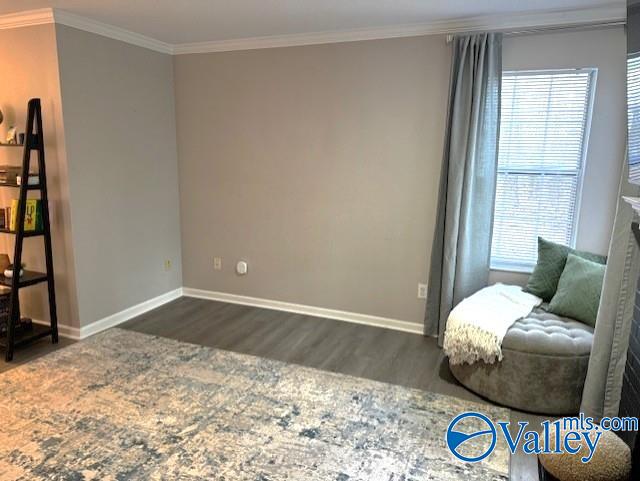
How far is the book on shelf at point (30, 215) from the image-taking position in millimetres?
3176

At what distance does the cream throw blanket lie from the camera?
263cm

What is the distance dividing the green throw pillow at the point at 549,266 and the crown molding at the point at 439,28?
1473mm

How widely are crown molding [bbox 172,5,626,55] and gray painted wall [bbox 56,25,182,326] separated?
654 mm

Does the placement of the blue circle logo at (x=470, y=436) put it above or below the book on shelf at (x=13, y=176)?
below

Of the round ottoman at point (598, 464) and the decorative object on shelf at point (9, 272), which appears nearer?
the round ottoman at point (598, 464)

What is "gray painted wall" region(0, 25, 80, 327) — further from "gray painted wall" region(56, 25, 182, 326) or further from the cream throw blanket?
the cream throw blanket

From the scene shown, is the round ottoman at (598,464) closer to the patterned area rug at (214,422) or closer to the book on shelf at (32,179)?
the patterned area rug at (214,422)

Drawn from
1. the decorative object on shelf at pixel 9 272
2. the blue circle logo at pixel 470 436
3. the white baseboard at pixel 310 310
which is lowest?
the blue circle logo at pixel 470 436

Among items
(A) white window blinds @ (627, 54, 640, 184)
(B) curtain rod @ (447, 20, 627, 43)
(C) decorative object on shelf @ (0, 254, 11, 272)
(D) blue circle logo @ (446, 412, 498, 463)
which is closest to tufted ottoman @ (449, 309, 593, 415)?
(D) blue circle logo @ (446, 412, 498, 463)

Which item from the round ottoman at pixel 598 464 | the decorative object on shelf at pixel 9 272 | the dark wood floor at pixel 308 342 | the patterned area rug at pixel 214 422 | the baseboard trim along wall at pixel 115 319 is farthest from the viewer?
the baseboard trim along wall at pixel 115 319

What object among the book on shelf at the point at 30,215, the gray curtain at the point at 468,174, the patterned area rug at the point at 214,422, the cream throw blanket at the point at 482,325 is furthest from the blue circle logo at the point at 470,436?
the book on shelf at the point at 30,215

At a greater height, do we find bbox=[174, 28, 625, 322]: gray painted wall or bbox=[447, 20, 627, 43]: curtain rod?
bbox=[447, 20, 627, 43]: curtain rod

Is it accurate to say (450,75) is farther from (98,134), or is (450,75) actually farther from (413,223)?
(98,134)

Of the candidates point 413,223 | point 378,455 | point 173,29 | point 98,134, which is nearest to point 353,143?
point 413,223
